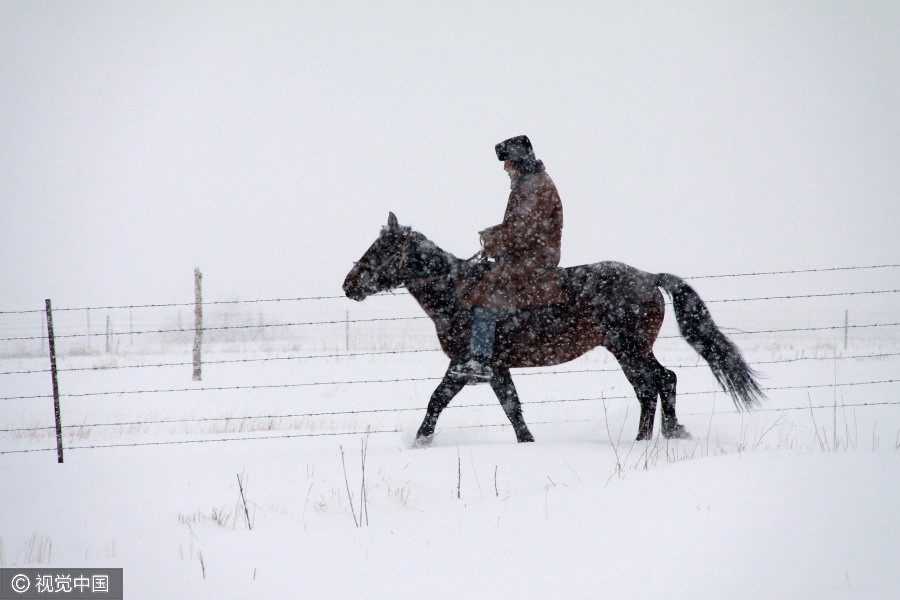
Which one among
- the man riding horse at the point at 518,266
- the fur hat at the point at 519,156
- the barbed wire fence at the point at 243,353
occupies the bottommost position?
the barbed wire fence at the point at 243,353

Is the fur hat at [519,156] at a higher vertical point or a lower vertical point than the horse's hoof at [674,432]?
higher

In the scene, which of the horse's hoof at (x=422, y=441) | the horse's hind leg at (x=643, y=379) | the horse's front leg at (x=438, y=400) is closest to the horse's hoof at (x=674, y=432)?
the horse's hind leg at (x=643, y=379)

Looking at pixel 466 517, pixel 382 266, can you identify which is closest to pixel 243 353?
pixel 382 266

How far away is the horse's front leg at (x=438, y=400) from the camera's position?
486cm

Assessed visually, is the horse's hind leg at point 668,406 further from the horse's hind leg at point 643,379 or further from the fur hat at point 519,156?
the fur hat at point 519,156

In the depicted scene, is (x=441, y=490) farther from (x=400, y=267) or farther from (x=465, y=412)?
(x=465, y=412)

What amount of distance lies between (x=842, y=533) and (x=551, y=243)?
10.1 feet

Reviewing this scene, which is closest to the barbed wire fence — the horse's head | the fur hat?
the horse's head

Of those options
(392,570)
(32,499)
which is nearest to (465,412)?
(32,499)

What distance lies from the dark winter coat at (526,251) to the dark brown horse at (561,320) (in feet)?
0.61

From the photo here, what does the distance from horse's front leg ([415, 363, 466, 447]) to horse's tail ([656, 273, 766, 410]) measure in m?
2.15

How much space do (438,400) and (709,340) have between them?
2.69m

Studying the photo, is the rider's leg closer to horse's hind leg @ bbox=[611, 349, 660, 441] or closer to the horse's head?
the horse's head

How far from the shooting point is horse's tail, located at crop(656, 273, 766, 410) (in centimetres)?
520
